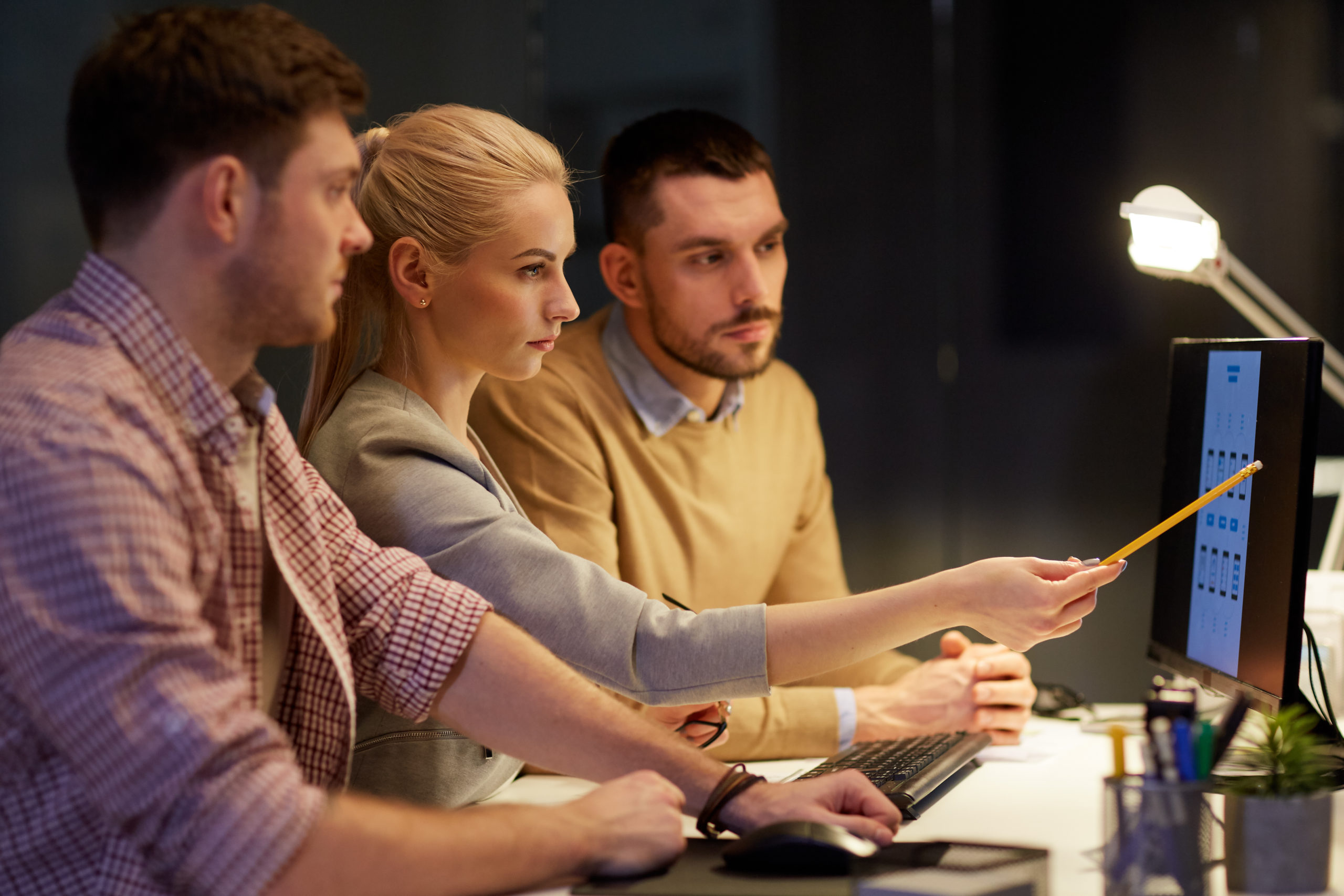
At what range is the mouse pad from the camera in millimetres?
908

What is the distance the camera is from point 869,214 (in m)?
2.44

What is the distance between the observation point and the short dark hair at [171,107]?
2.91 feet

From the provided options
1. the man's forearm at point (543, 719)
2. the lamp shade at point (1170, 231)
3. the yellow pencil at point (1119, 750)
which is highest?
the lamp shade at point (1170, 231)

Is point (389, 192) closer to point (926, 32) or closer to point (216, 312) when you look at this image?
point (216, 312)

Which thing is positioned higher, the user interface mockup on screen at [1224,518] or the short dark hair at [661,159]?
the short dark hair at [661,159]

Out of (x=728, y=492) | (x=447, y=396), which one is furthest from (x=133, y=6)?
(x=728, y=492)

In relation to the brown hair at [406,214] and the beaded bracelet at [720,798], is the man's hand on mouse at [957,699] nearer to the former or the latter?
the beaded bracelet at [720,798]

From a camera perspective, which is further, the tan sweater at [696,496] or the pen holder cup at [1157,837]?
the tan sweater at [696,496]

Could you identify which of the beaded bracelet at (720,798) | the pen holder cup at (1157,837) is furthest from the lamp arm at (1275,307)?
the beaded bracelet at (720,798)

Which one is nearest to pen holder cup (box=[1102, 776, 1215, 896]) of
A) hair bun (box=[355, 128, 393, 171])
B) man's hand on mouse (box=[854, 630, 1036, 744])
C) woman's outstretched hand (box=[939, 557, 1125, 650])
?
woman's outstretched hand (box=[939, 557, 1125, 650])

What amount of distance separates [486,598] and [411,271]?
403 mm

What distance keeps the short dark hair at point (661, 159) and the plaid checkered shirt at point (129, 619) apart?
1030 millimetres

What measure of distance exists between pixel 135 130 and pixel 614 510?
1020 mm

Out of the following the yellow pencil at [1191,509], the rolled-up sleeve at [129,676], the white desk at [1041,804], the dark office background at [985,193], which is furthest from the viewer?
the dark office background at [985,193]
